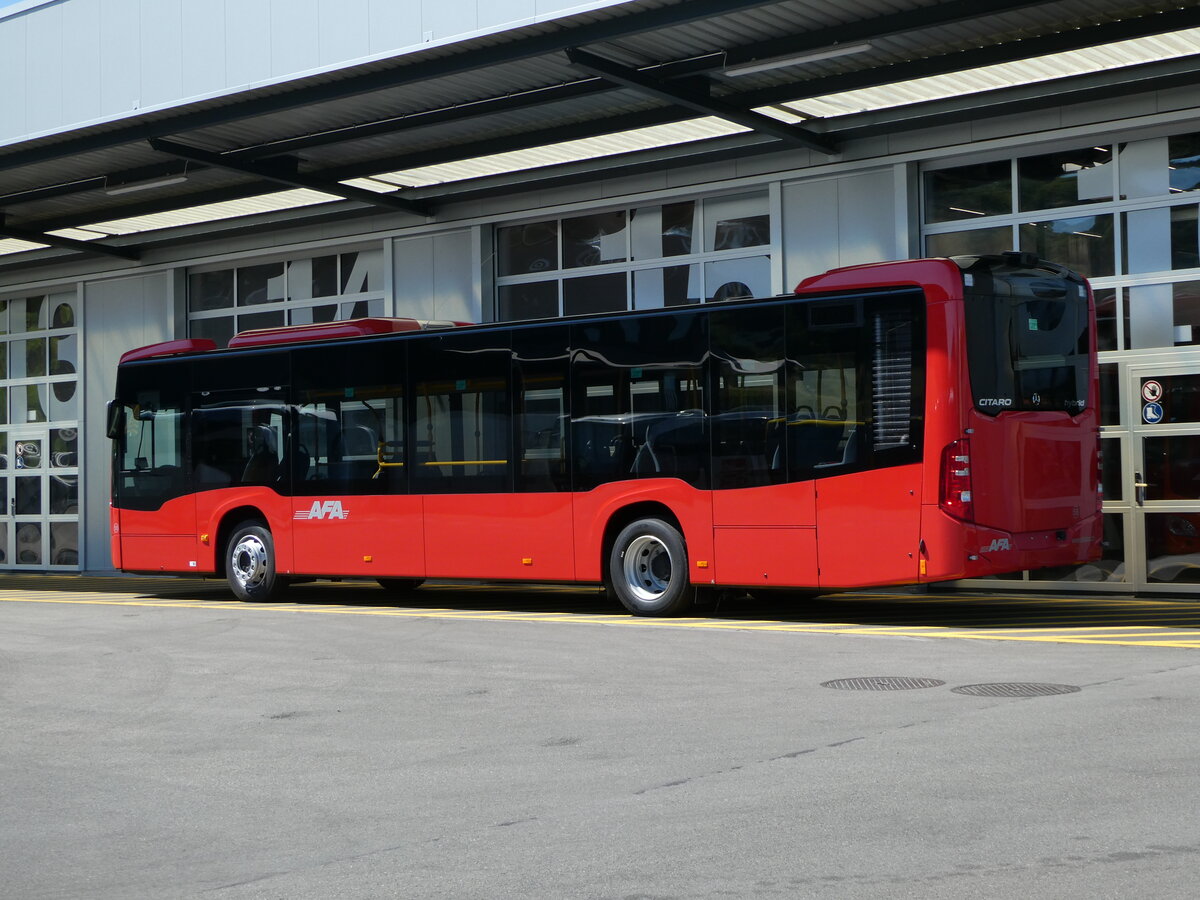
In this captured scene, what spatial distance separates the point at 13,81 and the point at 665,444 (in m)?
11.3

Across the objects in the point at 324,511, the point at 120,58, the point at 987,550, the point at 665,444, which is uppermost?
the point at 120,58

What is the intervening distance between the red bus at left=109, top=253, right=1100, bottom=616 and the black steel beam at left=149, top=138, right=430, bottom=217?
2.39 metres

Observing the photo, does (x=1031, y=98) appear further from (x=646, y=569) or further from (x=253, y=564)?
(x=253, y=564)

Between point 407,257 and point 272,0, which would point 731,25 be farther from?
point 407,257

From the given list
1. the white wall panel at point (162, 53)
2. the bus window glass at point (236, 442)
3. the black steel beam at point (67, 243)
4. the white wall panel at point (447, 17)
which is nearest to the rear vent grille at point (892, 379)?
the white wall panel at point (447, 17)

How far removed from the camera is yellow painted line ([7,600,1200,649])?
40.7 ft

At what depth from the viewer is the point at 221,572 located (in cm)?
1920

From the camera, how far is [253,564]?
18.8 meters

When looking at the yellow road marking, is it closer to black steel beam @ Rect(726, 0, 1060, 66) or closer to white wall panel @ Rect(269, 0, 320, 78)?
black steel beam @ Rect(726, 0, 1060, 66)

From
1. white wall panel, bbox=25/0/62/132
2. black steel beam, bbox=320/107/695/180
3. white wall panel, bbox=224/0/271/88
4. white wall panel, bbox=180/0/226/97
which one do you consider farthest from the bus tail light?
white wall panel, bbox=25/0/62/132

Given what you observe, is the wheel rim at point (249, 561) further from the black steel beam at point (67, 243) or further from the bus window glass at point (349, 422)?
the black steel beam at point (67, 243)

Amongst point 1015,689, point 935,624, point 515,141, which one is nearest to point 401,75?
point 515,141

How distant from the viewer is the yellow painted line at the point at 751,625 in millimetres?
12414

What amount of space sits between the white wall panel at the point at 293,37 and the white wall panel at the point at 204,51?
88cm
